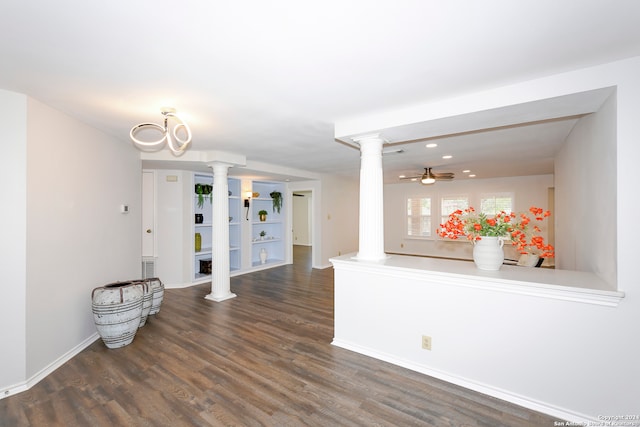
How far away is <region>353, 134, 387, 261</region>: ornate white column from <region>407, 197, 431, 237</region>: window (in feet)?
21.4

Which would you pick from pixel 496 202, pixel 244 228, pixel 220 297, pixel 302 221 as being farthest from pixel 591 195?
Answer: pixel 302 221

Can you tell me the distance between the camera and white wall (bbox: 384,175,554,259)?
7.37 metres

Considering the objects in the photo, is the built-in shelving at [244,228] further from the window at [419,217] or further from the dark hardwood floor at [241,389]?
the window at [419,217]

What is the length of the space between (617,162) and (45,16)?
11.1ft

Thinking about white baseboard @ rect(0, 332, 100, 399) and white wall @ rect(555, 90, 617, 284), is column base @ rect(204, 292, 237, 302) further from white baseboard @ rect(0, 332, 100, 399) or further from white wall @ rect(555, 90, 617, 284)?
white wall @ rect(555, 90, 617, 284)

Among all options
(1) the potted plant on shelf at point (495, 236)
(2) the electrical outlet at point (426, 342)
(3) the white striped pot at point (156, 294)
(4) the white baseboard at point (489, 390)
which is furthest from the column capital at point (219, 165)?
(2) the electrical outlet at point (426, 342)

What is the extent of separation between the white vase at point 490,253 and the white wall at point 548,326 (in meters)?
0.33

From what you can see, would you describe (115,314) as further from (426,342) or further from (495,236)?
(495,236)

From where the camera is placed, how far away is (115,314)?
2928mm

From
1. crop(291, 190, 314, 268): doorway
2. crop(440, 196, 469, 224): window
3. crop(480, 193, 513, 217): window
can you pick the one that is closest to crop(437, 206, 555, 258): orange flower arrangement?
crop(480, 193, 513, 217): window

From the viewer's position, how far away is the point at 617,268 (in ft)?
6.01

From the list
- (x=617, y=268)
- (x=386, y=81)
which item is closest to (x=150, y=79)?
(x=386, y=81)

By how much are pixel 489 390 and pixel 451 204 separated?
23.0 feet

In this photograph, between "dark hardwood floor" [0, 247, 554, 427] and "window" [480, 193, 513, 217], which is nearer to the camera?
"dark hardwood floor" [0, 247, 554, 427]
